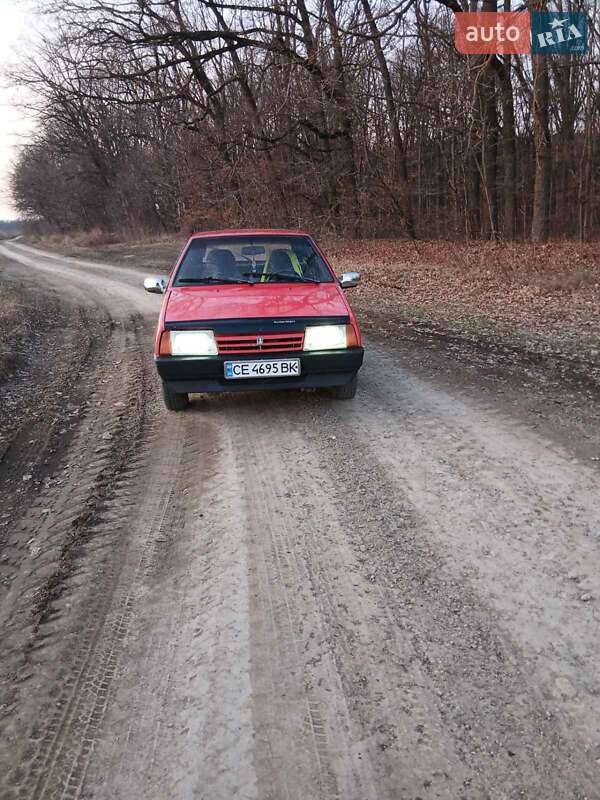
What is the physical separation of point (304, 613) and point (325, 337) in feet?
8.01

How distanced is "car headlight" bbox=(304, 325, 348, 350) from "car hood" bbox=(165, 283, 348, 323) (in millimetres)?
110

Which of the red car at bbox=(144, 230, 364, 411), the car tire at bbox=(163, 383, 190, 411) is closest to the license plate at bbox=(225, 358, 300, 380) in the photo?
the red car at bbox=(144, 230, 364, 411)

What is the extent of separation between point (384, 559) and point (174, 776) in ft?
4.24

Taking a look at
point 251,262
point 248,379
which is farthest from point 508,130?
point 248,379

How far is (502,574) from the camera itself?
2.39 metres

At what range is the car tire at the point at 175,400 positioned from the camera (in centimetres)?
446

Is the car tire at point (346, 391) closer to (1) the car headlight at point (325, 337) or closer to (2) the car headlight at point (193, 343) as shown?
(1) the car headlight at point (325, 337)

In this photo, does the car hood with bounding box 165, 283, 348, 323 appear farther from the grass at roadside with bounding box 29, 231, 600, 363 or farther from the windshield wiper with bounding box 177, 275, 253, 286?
the grass at roadside with bounding box 29, 231, 600, 363

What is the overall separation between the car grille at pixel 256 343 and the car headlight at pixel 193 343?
6 centimetres

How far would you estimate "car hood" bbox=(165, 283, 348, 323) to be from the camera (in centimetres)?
419

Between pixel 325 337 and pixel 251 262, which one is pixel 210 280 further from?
pixel 325 337

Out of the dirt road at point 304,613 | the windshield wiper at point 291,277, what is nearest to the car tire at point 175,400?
the dirt road at point 304,613

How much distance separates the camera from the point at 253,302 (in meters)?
4.35

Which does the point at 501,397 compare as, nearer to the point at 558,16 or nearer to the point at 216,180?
the point at 558,16
